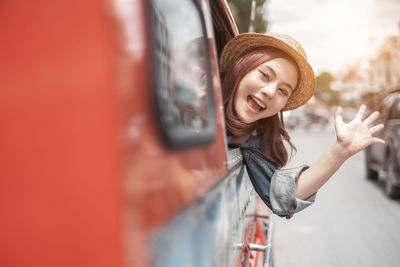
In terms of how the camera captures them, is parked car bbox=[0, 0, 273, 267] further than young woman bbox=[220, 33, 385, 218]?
No

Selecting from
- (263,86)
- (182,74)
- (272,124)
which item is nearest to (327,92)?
(272,124)

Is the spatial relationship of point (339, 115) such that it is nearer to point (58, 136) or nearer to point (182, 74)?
point (182, 74)

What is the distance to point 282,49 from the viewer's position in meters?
1.82

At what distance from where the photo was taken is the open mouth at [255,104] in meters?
1.83

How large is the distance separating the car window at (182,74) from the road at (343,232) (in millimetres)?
2916

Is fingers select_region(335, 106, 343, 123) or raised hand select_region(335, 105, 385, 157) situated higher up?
fingers select_region(335, 106, 343, 123)

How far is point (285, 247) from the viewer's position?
12.7 feet

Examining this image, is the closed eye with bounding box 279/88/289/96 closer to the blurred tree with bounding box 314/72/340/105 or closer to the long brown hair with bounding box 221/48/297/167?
the long brown hair with bounding box 221/48/297/167

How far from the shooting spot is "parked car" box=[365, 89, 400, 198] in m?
5.12

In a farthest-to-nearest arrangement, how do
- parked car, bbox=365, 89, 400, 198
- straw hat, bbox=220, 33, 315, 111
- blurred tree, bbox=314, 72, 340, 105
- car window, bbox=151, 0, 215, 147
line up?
blurred tree, bbox=314, 72, 340, 105, parked car, bbox=365, 89, 400, 198, straw hat, bbox=220, 33, 315, 111, car window, bbox=151, 0, 215, 147

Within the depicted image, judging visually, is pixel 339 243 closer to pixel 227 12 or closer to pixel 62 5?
pixel 227 12

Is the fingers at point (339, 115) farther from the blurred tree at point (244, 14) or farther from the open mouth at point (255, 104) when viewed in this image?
the blurred tree at point (244, 14)

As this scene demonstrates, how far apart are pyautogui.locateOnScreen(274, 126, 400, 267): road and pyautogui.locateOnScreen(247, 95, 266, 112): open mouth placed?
214 centimetres

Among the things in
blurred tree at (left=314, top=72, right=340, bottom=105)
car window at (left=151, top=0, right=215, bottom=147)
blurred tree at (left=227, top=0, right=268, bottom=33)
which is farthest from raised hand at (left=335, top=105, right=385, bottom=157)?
blurred tree at (left=314, top=72, right=340, bottom=105)
